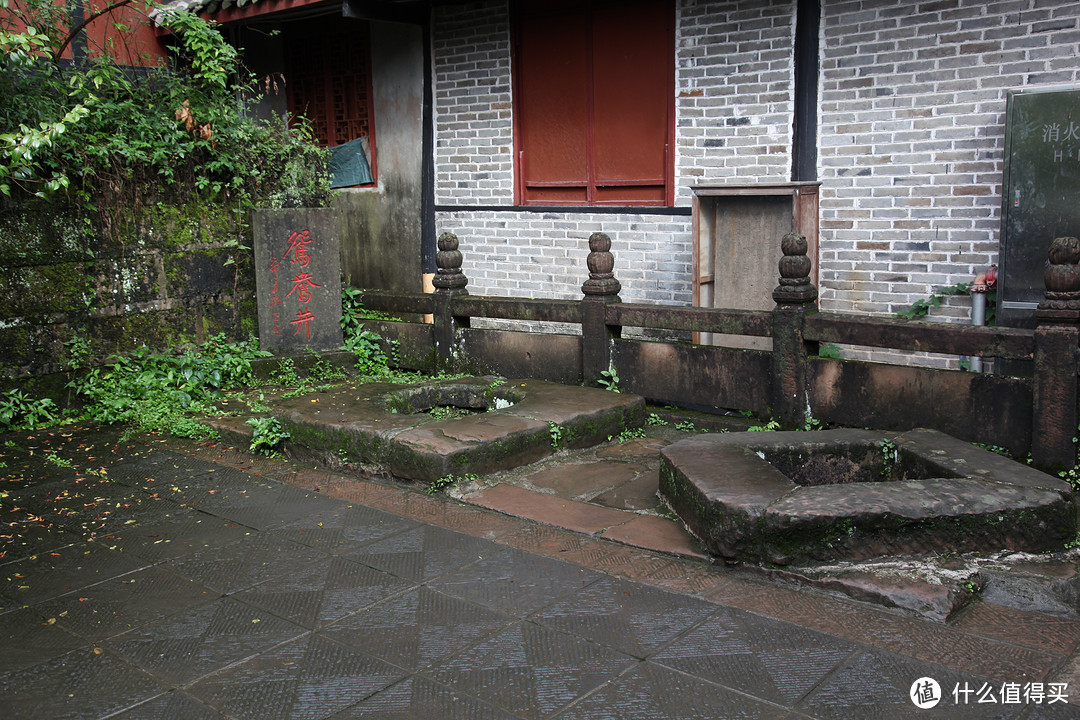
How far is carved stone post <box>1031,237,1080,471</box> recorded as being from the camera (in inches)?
176

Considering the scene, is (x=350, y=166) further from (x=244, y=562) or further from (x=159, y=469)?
(x=244, y=562)

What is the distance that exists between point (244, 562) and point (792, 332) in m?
3.44

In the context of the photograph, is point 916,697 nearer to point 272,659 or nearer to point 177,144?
point 272,659

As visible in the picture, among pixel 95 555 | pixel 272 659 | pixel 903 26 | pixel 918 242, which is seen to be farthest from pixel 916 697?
pixel 903 26

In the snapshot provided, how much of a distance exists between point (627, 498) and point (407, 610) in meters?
1.58

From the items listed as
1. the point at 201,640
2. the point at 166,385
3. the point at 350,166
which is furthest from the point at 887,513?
the point at 350,166

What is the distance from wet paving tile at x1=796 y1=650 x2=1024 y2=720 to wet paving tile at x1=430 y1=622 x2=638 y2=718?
656mm

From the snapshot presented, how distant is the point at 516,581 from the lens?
3.77 meters

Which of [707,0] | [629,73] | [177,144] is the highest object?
[707,0]

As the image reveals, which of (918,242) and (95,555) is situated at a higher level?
(918,242)

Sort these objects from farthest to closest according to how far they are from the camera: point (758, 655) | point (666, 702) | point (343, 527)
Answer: point (343, 527), point (758, 655), point (666, 702)

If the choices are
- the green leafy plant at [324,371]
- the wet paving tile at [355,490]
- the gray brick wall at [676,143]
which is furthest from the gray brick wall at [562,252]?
the wet paving tile at [355,490]

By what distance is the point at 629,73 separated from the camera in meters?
7.64

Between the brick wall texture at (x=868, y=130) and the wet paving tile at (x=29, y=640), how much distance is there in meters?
5.34
